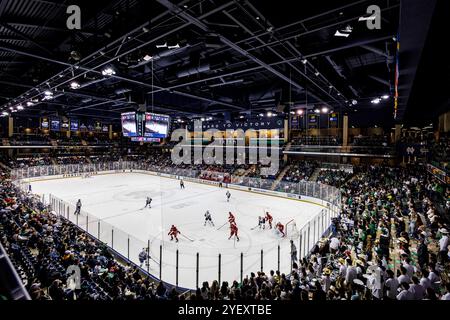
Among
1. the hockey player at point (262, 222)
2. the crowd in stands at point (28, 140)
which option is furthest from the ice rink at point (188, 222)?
the crowd in stands at point (28, 140)

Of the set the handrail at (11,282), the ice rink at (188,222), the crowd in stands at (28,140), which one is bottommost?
the ice rink at (188,222)

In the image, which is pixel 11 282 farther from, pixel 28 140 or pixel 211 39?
pixel 28 140

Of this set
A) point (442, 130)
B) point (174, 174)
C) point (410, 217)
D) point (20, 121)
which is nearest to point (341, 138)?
point (442, 130)

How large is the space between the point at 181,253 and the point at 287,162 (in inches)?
943

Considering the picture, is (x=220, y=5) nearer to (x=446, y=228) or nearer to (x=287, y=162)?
(x=446, y=228)

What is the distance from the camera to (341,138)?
2927 cm

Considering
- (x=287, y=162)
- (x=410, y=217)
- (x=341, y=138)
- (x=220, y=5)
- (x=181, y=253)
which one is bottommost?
(x=181, y=253)

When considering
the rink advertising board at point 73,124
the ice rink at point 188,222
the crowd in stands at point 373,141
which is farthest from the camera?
the rink advertising board at point 73,124

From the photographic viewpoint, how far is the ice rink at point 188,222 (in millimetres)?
10328

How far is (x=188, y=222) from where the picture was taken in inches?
635

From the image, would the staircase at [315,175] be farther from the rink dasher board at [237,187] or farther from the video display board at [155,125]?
the video display board at [155,125]

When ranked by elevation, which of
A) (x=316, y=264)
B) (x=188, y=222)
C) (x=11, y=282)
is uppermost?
(x=11, y=282)

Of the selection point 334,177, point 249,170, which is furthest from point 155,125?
point 249,170

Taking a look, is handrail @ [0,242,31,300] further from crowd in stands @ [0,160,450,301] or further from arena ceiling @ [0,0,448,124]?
arena ceiling @ [0,0,448,124]
